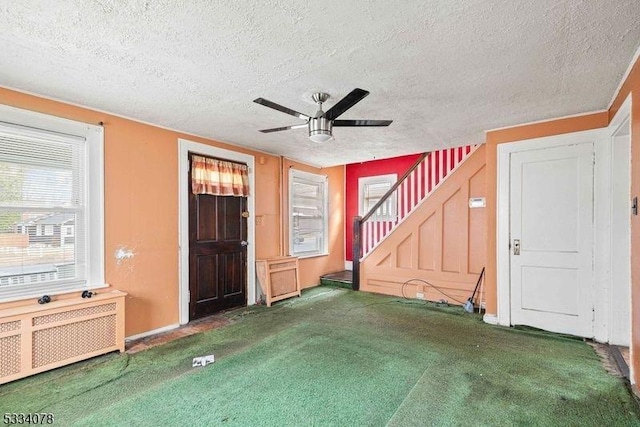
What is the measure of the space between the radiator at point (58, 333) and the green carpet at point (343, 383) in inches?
4.1

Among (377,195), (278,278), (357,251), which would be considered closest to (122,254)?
(278,278)

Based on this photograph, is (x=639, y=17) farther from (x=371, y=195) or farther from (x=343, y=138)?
(x=371, y=195)

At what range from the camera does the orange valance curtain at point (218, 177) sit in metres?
4.10

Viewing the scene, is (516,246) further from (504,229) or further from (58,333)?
(58,333)

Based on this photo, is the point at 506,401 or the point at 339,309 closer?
the point at 506,401

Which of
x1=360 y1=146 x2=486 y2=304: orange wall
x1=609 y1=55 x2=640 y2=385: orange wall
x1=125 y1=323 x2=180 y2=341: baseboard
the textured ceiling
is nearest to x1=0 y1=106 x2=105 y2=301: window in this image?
the textured ceiling

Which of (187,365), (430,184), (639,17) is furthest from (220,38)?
(430,184)

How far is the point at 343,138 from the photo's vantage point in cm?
424

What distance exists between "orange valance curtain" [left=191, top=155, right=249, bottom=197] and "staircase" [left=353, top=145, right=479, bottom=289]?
7.47 feet

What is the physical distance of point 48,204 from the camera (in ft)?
9.57

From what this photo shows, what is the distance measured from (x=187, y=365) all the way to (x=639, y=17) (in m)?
4.03

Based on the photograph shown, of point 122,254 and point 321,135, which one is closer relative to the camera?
point 321,135

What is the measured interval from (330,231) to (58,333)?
474cm

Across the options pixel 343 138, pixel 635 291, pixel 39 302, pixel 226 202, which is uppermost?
pixel 343 138
